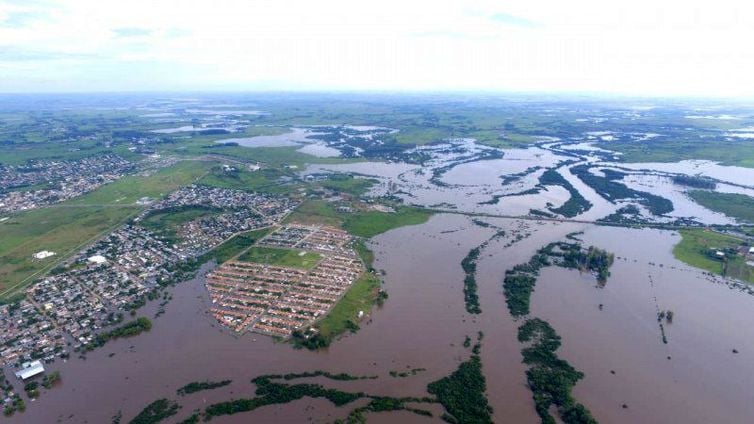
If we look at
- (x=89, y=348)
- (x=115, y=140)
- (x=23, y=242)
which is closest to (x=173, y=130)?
(x=115, y=140)

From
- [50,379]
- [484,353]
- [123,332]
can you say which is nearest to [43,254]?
[123,332]

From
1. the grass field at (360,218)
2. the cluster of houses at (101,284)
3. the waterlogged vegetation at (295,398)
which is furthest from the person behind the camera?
the grass field at (360,218)

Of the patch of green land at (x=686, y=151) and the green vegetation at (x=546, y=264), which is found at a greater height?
the patch of green land at (x=686, y=151)

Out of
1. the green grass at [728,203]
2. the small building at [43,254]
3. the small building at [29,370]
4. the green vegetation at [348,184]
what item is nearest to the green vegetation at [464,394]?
the small building at [29,370]

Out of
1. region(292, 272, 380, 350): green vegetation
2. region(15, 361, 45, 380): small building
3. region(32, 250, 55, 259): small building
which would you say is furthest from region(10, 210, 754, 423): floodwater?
region(32, 250, 55, 259): small building

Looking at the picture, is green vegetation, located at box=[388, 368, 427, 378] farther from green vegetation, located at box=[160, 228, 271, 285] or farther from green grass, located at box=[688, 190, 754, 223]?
green grass, located at box=[688, 190, 754, 223]

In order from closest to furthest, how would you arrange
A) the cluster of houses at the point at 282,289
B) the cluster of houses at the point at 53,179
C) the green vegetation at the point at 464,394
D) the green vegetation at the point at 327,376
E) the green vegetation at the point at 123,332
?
the green vegetation at the point at 464,394, the green vegetation at the point at 327,376, the green vegetation at the point at 123,332, the cluster of houses at the point at 282,289, the cluster of houses at the point at 53,179

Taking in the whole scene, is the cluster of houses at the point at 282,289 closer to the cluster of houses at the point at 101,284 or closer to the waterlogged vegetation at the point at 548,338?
the cluster of houses at the point at 101,284
